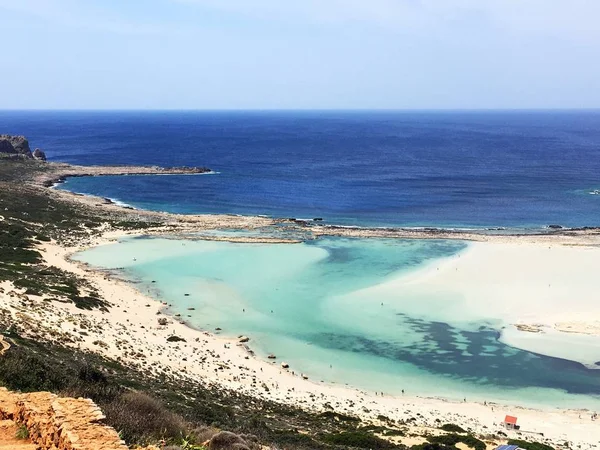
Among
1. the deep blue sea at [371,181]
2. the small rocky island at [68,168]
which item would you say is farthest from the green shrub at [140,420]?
the small rocky island at [68,168]

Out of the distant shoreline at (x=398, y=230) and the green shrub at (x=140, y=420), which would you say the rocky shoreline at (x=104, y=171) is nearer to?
the distant shoreline at (x=398, y=230)

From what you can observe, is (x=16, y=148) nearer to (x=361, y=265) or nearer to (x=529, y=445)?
(x=361, y=265)

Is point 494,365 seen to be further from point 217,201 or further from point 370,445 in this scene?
point 217,201

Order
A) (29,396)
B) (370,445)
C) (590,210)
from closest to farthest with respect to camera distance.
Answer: (29,396), (370,445), (590,210)

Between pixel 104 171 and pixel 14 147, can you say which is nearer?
pixel 104 171

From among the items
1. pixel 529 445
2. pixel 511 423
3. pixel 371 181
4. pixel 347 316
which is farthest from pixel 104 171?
pixel 529 445

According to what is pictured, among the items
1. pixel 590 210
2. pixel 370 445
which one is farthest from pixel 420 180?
pixel 370 445
